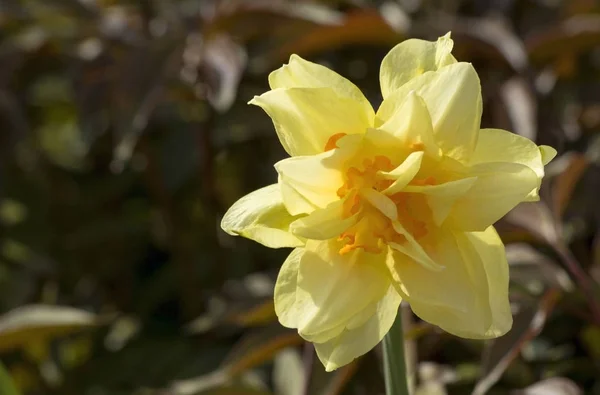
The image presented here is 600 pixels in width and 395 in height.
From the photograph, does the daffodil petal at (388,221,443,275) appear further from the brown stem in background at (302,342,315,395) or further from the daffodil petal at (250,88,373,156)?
the brown stem in background at (302,342,315,395)

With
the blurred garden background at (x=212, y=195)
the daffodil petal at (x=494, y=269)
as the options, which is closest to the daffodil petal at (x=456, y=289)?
the daffodil petal at (x=494, y=269)

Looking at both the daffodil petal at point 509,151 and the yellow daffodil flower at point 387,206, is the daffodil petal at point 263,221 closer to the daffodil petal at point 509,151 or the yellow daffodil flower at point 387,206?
the yellow daffodil flower at point 387,206

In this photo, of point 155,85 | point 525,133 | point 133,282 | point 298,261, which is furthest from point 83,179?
point 298,261

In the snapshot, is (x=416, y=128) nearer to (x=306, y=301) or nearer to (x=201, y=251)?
(x=306, y=301)

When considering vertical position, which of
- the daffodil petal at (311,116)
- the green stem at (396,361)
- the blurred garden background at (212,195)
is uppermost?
the daffodil petal at (311,116)

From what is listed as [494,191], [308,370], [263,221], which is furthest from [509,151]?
[308,370]

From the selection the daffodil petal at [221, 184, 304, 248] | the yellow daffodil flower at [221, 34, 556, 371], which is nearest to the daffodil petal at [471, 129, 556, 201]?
the yellow daffodil flower at [221, 34, 556, 371]

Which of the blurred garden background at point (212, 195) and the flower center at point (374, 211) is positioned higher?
the flower center at point (374, 211)

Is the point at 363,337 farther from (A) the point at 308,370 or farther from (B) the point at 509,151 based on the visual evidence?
(A) the point at 308,370
